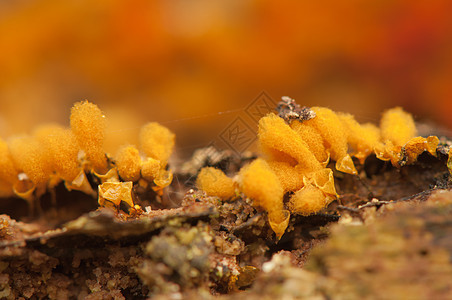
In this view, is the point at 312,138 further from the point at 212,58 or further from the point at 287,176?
the point at 212,58

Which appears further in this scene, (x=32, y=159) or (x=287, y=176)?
(x=32, y=159)

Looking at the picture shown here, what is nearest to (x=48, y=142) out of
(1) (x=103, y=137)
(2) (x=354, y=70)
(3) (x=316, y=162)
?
(1) (x=103, y=137)

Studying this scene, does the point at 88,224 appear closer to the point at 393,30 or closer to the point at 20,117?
the point at 20,117

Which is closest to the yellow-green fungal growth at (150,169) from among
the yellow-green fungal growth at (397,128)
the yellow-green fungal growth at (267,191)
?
the yellow-green fungal growth at (267,191)

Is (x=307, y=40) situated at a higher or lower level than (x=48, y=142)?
higher

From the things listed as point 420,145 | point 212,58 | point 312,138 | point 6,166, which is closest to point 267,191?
point 312,138

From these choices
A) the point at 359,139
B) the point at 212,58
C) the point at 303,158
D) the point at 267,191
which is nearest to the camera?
the point at 267,191

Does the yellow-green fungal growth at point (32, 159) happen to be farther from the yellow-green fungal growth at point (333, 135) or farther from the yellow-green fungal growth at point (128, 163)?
the yellow-green fungal growth at point (333, 135)
